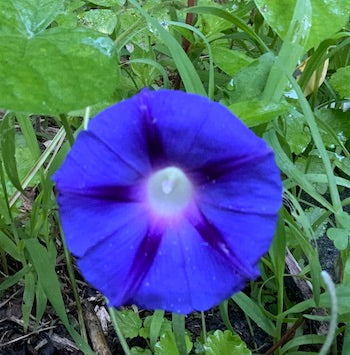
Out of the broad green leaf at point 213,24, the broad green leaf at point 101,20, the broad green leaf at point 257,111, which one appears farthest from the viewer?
the broad green leaf at point 213,24

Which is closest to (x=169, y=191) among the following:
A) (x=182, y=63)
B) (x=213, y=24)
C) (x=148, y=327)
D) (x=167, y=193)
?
(x=167, y=193)

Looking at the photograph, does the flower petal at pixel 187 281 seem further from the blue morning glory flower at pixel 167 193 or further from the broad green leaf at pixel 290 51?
the broad green leaf at pixel 290 51

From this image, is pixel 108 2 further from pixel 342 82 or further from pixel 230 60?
pixel 342 82

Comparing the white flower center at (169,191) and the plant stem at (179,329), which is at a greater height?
the white flower center at (169,191)

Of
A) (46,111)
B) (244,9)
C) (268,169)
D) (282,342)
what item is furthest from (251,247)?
(244,9)

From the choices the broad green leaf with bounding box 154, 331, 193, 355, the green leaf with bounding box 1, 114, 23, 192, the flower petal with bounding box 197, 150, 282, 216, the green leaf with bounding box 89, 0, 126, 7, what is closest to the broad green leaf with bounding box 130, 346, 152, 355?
the broad green leaf with bounding box 154, 331, 193, 355

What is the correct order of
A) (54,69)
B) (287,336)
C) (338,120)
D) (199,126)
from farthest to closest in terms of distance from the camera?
(338,120) < (287,336) < (54,69) < (199,126)

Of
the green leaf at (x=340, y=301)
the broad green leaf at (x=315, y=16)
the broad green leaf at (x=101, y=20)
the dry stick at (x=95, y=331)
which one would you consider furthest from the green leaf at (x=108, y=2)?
the green leaf at (x=340, y=301)

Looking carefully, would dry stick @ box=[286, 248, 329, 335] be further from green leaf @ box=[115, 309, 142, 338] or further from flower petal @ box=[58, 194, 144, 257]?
flower petal @ box=[58, 194, 144, 257]
